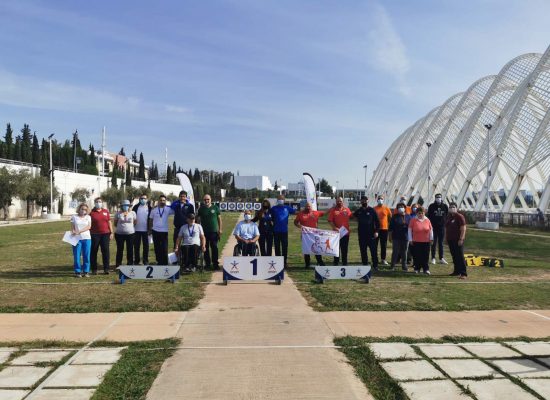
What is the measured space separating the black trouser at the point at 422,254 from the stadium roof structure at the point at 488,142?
92.7ft

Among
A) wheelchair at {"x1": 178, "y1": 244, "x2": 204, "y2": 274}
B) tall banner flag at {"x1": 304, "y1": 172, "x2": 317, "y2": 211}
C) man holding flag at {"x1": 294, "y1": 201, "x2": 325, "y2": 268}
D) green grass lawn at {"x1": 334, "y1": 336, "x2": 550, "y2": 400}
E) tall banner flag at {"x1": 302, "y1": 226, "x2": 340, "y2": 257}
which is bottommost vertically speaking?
green grass lawn at {"x1": 334, "y1": 336, "x2": 550, "y2": 400}

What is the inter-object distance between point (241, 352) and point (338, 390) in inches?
53.9

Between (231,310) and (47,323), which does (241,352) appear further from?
(47,323)

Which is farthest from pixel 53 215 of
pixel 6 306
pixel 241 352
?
pixel 241 352

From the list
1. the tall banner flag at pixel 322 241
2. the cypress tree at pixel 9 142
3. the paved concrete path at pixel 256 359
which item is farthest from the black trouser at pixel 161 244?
the cypress tree at pixel 9 142

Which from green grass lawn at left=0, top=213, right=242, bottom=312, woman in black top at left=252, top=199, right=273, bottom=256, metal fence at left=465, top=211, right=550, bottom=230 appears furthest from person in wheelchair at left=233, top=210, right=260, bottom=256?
metal fence at left=465, top=211, right=550, bottom=230

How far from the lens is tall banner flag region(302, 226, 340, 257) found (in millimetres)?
11508

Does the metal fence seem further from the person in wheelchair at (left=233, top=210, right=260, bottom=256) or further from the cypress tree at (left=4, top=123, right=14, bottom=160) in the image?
the cypress tree at (left=4, top=123, right=14, bottom=160)

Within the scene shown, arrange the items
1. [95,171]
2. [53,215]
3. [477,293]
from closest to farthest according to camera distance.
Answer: [477,293]
[53,215]
[95,171]

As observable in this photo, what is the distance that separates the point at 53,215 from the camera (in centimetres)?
4959

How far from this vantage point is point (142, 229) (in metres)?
11.5

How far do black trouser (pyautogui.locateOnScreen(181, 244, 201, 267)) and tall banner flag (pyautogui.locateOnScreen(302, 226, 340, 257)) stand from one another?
2729 millimetres

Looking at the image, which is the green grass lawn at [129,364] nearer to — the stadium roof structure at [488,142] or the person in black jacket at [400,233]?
the person in black jacket at [400,233]

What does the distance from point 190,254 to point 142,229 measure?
148 cm
